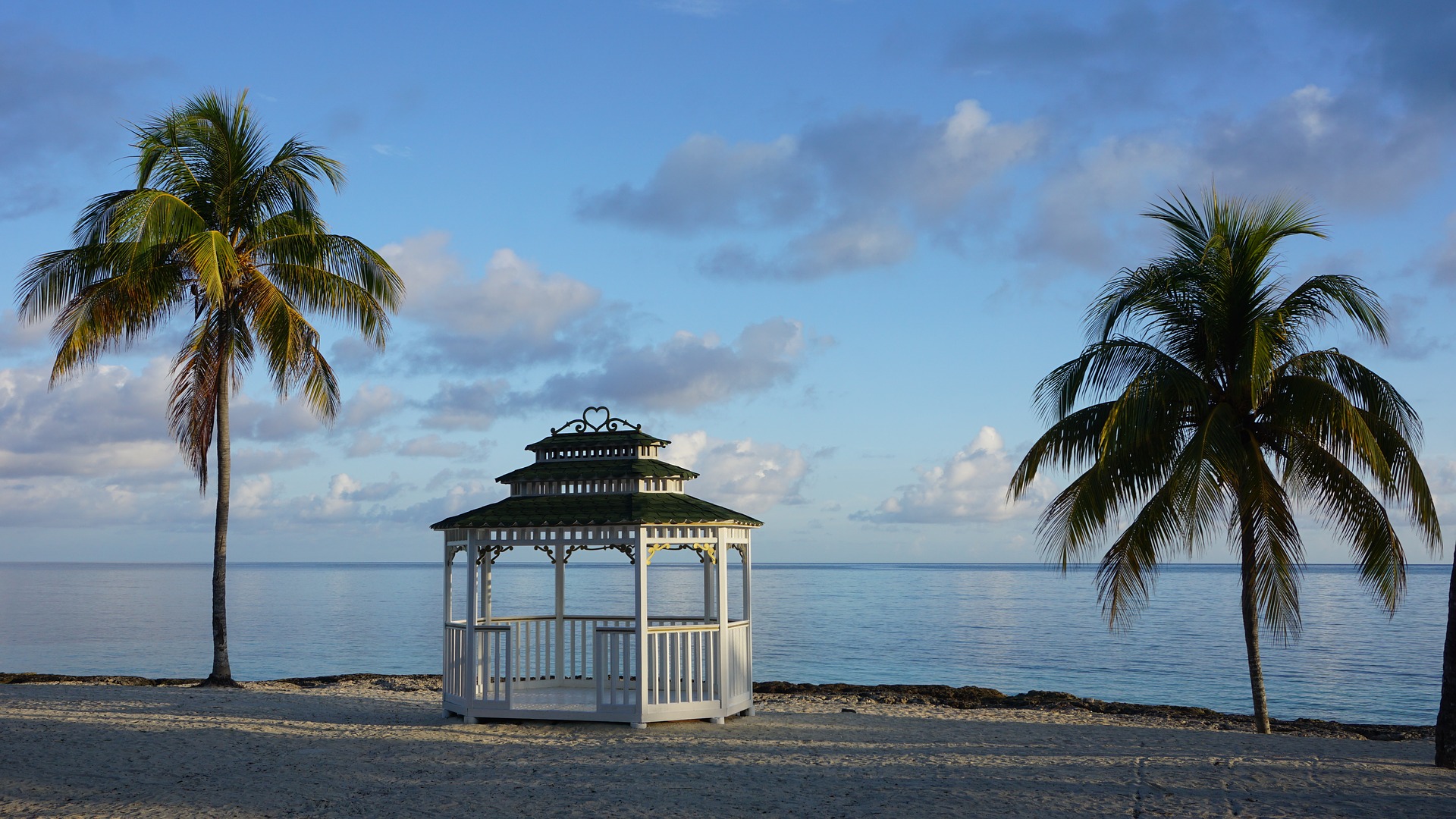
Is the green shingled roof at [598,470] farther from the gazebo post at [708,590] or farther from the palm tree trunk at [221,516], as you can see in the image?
the palm tree trunk at [221,516]

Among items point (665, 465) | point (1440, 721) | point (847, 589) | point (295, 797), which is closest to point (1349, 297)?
point (1440, 721)

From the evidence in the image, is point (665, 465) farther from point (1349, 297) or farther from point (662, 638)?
point (1349, 297)

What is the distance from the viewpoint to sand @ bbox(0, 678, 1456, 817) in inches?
309

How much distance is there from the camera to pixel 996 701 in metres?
16.8

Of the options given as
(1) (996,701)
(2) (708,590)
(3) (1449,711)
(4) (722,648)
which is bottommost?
(1) (996,701)

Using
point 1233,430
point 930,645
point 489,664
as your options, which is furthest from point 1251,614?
point 930,645

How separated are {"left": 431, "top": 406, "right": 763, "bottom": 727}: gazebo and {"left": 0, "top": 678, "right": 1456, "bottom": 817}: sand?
295 millimetres

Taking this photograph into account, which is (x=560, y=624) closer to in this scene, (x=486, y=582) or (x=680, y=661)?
Answer: (x=486, y=582)

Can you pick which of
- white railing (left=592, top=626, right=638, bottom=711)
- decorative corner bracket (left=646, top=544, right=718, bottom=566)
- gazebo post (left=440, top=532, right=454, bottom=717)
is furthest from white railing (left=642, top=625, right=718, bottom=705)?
gazebo post (left=440, top=532, right=454, bottom=717)

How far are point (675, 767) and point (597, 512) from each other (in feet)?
10.7

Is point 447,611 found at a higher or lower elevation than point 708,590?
lower

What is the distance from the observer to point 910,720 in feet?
41.4

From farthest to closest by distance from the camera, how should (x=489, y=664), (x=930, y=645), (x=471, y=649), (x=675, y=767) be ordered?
(x=930, y=645) < (x=489, y=664) < (x=471, y=649) < (x=675, y=767)

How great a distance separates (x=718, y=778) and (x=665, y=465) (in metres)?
4.53
